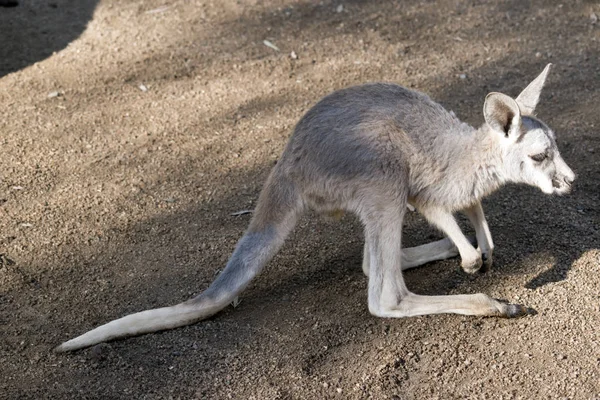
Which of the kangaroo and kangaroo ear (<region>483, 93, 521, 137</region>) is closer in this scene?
kangaroo ear (<region>483, 93, 521, 137</region>)

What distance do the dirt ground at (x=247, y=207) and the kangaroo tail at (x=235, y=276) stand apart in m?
0.05

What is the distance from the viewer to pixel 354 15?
20.3 feet

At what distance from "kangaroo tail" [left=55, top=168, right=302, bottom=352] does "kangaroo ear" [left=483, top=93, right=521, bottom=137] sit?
87 cm

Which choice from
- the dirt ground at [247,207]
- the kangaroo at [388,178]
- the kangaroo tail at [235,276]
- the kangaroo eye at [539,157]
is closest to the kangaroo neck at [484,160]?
the kangaroo at [388,178]

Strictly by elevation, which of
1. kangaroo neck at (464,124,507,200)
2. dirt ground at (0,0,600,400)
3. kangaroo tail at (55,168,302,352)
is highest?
kangaroo neck at (464,124,507,200)

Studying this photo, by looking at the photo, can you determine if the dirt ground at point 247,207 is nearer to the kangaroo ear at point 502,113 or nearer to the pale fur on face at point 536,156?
the pale fur on face at point 536,156

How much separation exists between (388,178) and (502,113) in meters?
0.53

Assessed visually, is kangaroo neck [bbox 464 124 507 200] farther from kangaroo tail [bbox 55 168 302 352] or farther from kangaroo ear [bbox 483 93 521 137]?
kangaroo tail [bbox 55 168 302 352]

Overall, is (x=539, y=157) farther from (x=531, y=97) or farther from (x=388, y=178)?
(x=388, y=178)

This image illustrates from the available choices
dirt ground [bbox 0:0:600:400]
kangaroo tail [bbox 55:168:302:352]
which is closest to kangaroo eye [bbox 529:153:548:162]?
dirt ground [bbox 0:0:600:400]

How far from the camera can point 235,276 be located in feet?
11.2

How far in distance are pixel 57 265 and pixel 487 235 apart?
1.98 m

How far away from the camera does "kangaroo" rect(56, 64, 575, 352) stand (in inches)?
134

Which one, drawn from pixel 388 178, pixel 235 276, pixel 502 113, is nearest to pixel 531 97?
pixel 502 113
